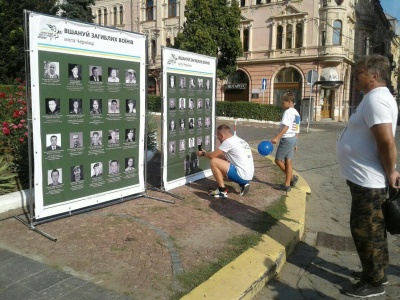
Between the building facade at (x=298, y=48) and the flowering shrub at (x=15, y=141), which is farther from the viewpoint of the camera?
the building facade at (x=298, y=48)

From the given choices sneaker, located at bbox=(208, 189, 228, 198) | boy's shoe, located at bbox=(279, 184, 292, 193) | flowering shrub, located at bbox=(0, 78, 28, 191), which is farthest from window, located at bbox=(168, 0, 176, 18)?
sneaker, located at bbox=(208, 189, 228, 198)

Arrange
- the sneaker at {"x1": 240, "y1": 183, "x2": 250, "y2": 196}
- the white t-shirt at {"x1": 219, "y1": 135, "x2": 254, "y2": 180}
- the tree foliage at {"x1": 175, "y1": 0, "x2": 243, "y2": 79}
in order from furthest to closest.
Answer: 1. the tree foliage at {"x1": 175, "y1": 0, "x2": 243, "y2": 79}
2. the sneaker at {"x1": 240, "y1": 183, "x2": 250, "y2": 196}
3. the white t-shirt at {"x1": 219, "y1": 135, "x2": 254, "y2": 180}

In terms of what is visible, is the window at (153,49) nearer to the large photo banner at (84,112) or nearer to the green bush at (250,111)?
the green bush at (250,111)

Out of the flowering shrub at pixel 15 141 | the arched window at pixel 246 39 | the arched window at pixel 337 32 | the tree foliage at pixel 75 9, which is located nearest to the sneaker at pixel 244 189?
the flowering shrub at pixel 15 141

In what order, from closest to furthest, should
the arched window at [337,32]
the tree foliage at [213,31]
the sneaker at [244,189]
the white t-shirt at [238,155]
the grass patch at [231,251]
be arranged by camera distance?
the grass patch at [231,251], the white t-shirt at [238,155], the sneaker at [244,189], the tree foliage at [213,31], the arched window at [337,32]

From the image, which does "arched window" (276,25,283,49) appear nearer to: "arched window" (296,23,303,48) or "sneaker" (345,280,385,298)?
"arched window" (296,23,303,48)

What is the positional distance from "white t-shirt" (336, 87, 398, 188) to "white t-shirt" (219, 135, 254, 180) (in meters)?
2.63

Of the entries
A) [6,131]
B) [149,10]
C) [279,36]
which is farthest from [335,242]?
[149,10]

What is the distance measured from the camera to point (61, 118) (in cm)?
A: 458

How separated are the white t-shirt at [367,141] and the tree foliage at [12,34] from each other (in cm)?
1662

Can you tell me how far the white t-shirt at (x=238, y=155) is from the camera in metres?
6.05

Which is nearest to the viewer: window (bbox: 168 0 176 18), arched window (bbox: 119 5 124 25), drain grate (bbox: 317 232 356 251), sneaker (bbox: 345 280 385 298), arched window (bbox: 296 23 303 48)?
sneaker (bbox: 345 280 385 298)

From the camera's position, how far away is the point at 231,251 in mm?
4094

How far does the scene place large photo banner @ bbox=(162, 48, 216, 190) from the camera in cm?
615
